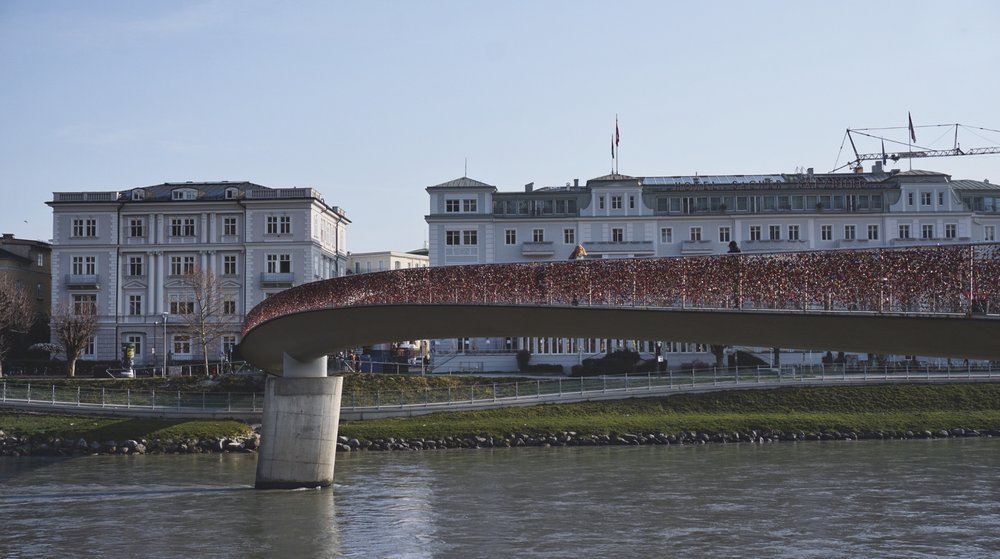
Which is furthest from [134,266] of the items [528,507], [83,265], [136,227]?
[528,507]

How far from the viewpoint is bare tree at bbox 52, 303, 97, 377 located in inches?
3039

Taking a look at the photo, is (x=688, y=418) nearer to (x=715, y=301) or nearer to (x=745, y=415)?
(x=745, y=415)

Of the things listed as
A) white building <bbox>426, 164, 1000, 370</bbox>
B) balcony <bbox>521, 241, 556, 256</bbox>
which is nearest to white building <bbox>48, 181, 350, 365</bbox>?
white building <bbox>426, 164, 1000, 370</bbox>

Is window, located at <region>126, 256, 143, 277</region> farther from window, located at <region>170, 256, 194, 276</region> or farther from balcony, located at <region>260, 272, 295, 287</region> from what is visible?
balcony, located at <region>260, 272, 295, 287</region>

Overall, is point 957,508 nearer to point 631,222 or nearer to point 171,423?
point 171,423

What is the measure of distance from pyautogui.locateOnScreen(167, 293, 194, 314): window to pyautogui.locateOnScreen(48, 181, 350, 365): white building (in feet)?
0.35

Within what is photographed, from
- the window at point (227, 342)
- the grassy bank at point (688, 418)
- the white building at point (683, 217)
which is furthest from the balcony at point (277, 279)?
the grassy bank at point (688, 418)

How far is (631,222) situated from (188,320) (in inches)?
1303

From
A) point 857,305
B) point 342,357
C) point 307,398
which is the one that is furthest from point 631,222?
point 857,305

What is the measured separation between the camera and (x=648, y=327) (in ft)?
92.4

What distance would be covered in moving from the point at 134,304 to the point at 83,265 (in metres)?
5.02

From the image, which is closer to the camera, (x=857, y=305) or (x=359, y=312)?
(x=857, y=305)

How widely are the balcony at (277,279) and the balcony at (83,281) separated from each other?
1247 cm

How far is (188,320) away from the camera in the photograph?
3300 inches
